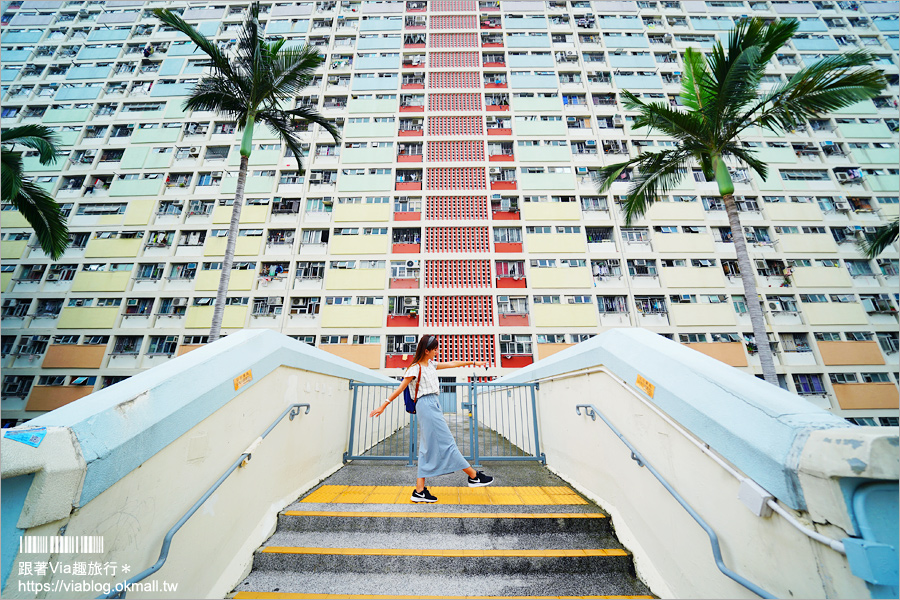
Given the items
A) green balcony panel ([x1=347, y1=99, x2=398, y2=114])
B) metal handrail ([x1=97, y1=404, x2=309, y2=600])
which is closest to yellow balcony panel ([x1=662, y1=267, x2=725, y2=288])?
green balcony panel ([x1=347, y1=99, x2=398, y2=114])

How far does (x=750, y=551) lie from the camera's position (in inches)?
71.8

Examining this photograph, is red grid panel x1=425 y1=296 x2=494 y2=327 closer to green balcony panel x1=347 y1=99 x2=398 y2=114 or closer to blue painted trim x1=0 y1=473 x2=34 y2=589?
green balcony panel x1=347 y1=99 x2=398 y2=114

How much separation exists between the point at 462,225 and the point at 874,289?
2514cm

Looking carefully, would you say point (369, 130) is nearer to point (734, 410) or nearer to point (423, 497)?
point (423, 497)

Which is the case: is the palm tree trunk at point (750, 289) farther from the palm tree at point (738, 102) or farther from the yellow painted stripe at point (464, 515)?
the yellow painted stripe at point (464, 515)

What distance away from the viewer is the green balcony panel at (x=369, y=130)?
23609mm

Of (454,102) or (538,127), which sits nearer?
(538,127)

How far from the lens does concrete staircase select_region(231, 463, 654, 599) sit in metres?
2.40

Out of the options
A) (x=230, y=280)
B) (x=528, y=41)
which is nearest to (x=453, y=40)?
(x=528, y=41)

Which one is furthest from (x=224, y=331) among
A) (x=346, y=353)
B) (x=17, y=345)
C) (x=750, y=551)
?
(x=750, y=551)

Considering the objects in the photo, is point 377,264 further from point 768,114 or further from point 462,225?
point 768,114

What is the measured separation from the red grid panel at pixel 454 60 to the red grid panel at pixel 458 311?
18.7 metres

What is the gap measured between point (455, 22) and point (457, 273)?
72.2ft

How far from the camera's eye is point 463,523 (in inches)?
116
